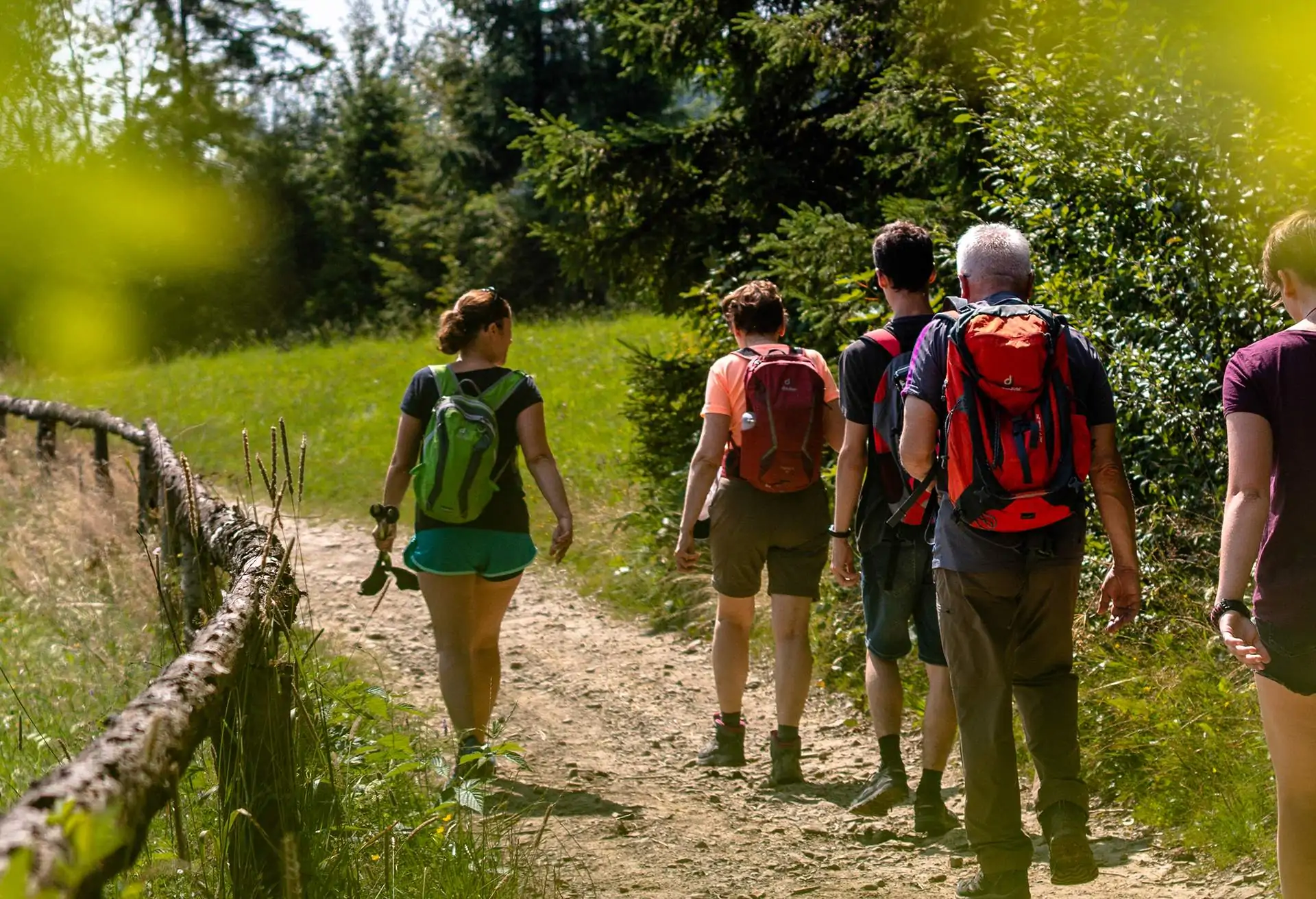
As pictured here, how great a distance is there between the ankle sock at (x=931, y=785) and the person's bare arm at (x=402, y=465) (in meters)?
2.32

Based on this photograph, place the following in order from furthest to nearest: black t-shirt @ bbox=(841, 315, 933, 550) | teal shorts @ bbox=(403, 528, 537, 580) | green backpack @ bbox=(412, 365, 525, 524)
Result: teal shorts @ bbox=(403, 528, 537, 580), green backpack @ bbox=(412, 365, 525, 524), black t-shirt @ bbox=(841, 315, 933, 550)

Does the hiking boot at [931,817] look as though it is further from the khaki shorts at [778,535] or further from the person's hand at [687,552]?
the person's hand at [687,552]

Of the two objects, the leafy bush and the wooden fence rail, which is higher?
the leafy bush

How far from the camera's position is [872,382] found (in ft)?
15.5

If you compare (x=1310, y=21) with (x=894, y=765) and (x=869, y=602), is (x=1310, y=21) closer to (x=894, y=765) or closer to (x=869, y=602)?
(x=869, y=602)

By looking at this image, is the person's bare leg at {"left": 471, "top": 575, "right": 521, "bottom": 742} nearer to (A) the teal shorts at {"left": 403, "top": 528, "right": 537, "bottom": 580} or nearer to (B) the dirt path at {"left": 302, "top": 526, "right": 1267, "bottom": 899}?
(A) the teal shorts at {"left": 403, "top": 528, "right": 537, "bottom": 580}

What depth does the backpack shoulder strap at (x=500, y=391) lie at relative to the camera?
18.0ft

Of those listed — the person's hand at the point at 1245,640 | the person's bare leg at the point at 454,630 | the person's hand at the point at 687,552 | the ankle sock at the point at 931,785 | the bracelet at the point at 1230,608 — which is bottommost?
the ankle sock at the point at 931,785

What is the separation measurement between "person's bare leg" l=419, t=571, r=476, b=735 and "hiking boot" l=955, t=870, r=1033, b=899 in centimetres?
235

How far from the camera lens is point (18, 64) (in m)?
8.05

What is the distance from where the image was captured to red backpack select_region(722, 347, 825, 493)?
17.6 ft

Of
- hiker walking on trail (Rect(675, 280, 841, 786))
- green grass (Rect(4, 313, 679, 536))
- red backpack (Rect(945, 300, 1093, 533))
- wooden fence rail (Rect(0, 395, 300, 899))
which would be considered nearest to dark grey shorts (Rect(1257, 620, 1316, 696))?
red backpack (Rect(945, 300, 1093, 533))

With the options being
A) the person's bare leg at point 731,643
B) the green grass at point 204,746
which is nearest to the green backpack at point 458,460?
the green grass at point 204,746

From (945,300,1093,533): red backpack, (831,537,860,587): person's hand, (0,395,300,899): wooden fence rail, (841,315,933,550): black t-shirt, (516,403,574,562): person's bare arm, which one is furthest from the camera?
(516,403,574,562): person's bare arm
